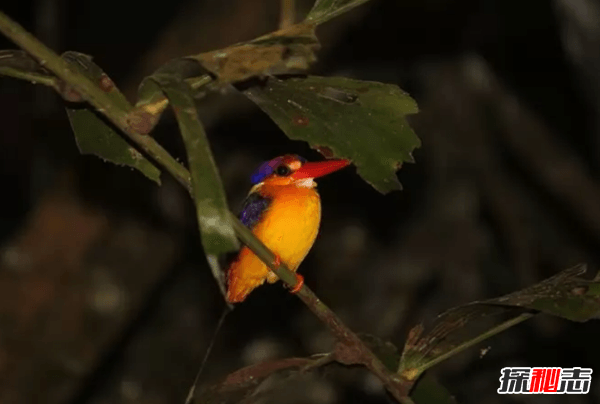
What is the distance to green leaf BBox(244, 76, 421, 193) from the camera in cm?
133

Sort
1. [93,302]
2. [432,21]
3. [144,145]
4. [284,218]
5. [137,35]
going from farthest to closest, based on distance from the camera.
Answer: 1. [137,35]
2. [432,21]
3. [93,302]
4. [284,218]
5. [144,145]

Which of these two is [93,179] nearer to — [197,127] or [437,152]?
[437,152]

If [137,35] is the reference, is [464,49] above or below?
below

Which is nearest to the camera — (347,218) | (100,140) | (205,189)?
(205,189)

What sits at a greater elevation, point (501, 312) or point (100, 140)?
point (100, 140)

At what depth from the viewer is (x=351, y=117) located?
136cm

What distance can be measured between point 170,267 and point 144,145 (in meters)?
2.40

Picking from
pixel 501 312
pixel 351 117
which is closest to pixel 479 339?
pixel 501 312

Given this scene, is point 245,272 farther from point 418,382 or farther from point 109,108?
point 109,108

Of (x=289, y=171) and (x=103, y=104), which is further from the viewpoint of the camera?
(x=289, y=171)

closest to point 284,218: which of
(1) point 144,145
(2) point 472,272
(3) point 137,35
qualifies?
(1) point 144,145

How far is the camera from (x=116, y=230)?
3.38 m

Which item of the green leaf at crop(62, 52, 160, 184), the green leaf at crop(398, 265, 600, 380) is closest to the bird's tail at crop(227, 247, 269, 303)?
the green leaf at crop(398, 265, 600, 380)

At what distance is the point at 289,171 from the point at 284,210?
0.09 m
